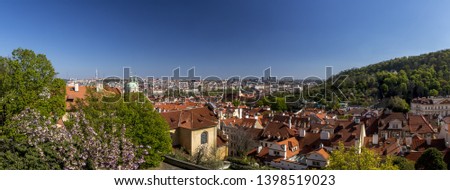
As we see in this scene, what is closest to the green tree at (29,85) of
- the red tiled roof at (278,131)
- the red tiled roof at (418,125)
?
the red tiled roof at (278,131)

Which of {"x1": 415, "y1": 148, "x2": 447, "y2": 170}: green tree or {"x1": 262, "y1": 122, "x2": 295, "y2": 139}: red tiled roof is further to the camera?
{"x1": 262, "y1": 122, "x2": 295, "y2": 139}: red tiled roof

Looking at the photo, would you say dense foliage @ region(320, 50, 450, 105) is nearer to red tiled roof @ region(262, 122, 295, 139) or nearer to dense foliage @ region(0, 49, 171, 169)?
red tiled roof @ region(262, 122, 295, 139)

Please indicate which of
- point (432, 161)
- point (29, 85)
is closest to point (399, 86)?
point (432, 161)

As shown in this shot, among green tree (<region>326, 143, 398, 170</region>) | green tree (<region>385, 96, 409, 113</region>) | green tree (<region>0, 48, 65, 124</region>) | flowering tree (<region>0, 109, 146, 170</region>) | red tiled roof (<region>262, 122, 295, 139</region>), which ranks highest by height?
green tree (<region>0, 48, 65, 124</region>)

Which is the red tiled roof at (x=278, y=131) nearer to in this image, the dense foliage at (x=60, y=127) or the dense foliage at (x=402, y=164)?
the dense foliage at (x=402, y=164)

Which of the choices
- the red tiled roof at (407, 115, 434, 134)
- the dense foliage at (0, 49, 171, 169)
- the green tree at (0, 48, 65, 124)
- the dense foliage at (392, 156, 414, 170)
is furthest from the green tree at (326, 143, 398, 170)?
the red tiled roof at (407, 115, 434, 134)

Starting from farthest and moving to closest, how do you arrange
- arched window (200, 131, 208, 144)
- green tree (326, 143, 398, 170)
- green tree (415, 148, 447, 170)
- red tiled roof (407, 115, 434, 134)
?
red tiled roof (407, 115, 434, 134) < arched window (200, 131, 208, 144) < green tree (415, 148, 447, 170) < green tree (326, 143, 398, 170)

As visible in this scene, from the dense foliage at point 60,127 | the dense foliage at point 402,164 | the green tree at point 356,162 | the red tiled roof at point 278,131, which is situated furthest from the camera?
the red tiled roof at point 278,131

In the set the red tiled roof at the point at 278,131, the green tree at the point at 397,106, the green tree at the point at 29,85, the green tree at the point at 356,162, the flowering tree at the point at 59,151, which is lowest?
the red tiled roof at the point at 278,131

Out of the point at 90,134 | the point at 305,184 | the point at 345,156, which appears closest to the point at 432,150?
the point at 345,156

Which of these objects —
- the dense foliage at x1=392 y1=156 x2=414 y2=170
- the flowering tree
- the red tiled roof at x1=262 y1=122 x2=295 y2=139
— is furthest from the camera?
the red tiled roof at x1=262 y1=122 x2=295 y2=139
